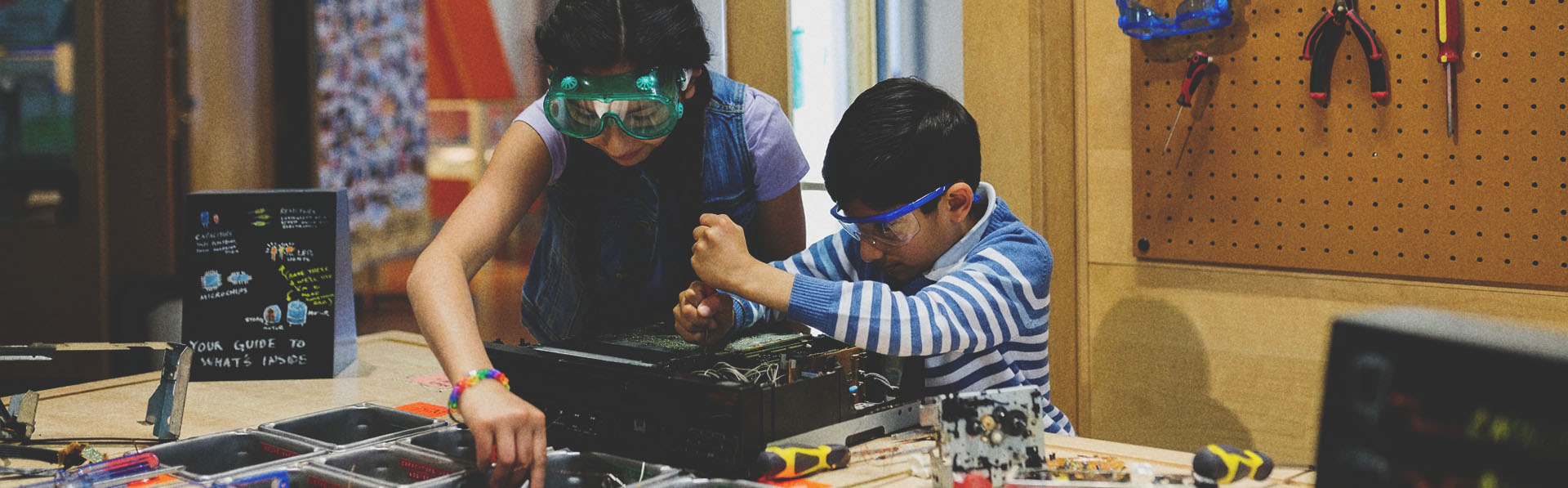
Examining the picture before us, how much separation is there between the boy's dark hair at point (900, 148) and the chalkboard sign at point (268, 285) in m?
1.08

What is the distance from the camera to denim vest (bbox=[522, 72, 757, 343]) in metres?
1.89

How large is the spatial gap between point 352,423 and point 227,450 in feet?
0.66

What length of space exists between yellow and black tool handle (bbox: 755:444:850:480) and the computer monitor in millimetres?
657

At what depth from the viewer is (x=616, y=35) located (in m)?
1.57

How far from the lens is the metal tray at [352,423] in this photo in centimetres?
168

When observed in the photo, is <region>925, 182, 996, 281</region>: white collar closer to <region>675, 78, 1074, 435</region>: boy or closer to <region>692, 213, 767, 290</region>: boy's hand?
<region>675, 78, 1074, 435</region>: boy

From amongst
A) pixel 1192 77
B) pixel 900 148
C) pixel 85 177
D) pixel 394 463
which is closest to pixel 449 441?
pixel 394 463

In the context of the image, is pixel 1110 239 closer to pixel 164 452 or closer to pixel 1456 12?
pixel 1456 12

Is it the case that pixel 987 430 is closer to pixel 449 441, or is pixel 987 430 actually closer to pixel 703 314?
pixel 703 314

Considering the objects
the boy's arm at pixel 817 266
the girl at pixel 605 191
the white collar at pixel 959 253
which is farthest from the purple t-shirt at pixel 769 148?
the white collar at pixel 959 253

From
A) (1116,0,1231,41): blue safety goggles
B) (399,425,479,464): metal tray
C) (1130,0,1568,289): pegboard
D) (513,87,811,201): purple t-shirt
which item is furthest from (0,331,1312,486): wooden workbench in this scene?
(1116,0,1231,41): blue safety goggles

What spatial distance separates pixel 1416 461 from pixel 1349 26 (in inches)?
58.9

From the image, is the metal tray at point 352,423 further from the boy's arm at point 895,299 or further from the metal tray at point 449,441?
the boy's arm at point 895,299

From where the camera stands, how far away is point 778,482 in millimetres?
1318
